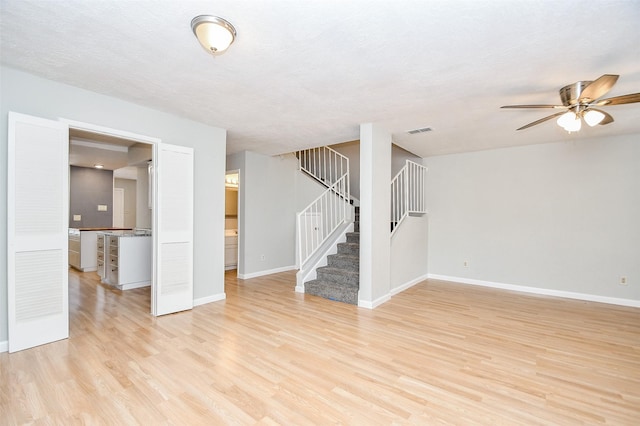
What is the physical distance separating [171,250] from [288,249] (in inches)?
126

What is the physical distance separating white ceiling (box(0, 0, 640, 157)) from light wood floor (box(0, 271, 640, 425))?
2.51 metres

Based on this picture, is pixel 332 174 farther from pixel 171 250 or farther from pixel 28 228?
pixel 28 228

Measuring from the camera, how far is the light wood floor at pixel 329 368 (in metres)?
1.90

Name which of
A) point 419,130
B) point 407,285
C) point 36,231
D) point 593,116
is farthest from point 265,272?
point 593,116

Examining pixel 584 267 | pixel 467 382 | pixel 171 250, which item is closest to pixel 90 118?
pixel 171 250

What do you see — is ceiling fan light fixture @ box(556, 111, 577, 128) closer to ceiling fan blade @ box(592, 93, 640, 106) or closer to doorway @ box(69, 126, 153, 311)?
ceiling fan blade @ box(592, 93, 640, 106)

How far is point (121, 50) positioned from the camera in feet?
7.52

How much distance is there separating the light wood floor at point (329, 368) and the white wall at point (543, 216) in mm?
898

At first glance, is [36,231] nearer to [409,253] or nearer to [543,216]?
[409,253]

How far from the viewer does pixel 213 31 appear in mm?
1901

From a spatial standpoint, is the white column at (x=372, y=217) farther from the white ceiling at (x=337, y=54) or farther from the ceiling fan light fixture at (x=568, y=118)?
the ceiling fan light fixture at (x=568, y=118)

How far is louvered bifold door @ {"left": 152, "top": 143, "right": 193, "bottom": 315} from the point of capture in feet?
11.9

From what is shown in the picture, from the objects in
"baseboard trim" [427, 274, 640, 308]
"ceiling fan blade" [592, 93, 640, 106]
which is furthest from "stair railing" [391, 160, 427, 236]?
"ceiling fan blade" [592, 93, 640, 106]

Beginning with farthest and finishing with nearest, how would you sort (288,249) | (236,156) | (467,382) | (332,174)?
(332,174) < (288,249) < (236,156) < (467,382)
